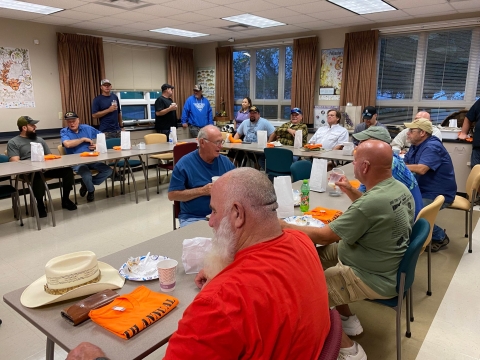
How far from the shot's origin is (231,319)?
0.86 m

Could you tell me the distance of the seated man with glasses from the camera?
2.70 metres

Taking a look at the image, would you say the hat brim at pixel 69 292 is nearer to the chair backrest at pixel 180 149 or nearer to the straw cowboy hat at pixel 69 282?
the straw cowboy hat at pixel 69 282

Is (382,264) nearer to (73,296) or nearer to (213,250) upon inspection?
(213,250)

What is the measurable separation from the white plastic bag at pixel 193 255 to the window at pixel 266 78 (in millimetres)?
6736

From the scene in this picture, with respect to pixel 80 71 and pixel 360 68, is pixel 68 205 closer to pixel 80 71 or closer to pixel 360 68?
pixel 80 71

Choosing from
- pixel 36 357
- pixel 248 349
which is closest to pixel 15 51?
pixel 36 357

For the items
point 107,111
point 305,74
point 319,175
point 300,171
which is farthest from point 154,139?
point 319,175

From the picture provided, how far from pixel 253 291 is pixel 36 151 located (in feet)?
14.2

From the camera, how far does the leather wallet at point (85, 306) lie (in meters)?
1.25

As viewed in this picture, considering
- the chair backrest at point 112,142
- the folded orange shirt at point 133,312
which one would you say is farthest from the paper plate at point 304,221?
the chair backrest at point 112,142

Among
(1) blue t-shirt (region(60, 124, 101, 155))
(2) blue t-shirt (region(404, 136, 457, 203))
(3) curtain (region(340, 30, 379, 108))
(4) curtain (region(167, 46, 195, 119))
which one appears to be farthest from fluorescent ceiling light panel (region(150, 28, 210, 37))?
(2) blue t-shirt (region(404, 136, 457, 203))

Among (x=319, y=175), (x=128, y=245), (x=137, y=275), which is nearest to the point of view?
(x=137, y=275)

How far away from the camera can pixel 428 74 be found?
6.31 m

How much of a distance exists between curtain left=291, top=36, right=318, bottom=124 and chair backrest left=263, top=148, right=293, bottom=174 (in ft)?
8.95
